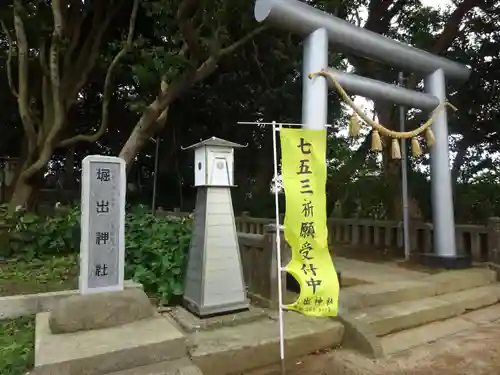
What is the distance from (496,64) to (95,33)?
10281mm

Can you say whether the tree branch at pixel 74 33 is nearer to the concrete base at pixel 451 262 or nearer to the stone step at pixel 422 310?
the stone step at pixel 422 310

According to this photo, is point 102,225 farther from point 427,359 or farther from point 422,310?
point 422,310

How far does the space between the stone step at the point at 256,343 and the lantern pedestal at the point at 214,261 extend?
1.05ft

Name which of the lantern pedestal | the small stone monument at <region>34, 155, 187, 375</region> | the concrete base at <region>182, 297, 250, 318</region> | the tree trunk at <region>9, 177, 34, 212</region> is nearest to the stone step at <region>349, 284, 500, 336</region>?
the concrete base at <region>182, 297, 250, 318</region>

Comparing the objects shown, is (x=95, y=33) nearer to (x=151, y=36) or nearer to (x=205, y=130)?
(x=151, y=36)

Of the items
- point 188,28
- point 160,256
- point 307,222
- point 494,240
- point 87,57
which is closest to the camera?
point 307,222

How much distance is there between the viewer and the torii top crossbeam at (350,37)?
16.5 ft

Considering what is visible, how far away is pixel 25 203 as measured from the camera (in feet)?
30.3

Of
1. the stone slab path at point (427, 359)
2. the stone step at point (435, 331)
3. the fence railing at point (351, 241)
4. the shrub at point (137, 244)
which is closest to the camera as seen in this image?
the stone slab path at point (427, 359)

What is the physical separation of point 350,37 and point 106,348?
16.4 feet

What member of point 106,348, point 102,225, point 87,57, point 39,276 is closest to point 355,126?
point 102,225

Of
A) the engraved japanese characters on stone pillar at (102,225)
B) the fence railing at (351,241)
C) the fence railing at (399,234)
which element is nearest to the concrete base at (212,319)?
the fence railing at (351,241)

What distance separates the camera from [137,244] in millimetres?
6137

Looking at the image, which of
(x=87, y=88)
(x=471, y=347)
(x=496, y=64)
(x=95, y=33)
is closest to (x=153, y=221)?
(x=471, y=347)
